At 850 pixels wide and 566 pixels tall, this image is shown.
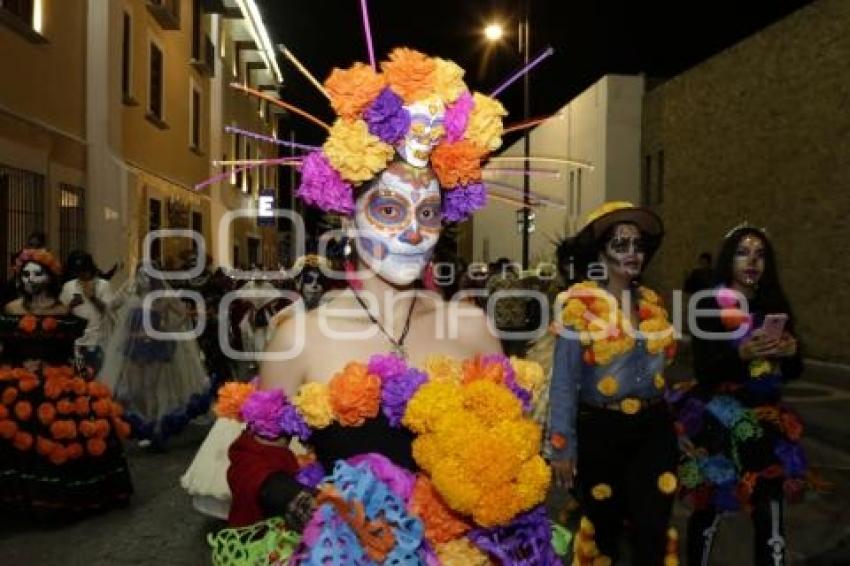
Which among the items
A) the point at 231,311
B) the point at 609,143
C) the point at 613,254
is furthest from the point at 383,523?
the point at 609,143

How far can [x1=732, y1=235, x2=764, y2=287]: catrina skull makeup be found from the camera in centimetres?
558

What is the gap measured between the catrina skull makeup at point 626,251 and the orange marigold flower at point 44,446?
14.5 feet

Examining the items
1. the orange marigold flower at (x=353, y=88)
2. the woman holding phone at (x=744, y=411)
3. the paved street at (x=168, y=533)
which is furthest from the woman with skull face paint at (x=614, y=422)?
the orange marigold flower at (x=353, y=88)

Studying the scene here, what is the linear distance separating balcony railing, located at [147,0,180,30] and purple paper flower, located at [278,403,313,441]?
1989 cm

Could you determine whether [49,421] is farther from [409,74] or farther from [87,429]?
[409,74]

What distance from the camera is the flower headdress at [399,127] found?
3.14m

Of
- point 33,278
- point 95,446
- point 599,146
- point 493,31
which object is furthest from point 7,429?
point 599,146

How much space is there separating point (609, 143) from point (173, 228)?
11433 mm

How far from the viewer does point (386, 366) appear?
2980mm

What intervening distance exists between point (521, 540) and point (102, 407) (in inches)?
221

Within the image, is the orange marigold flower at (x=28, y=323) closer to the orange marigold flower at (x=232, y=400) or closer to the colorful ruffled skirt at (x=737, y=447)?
the colorful ruffled skirt at (x=737, y=447)

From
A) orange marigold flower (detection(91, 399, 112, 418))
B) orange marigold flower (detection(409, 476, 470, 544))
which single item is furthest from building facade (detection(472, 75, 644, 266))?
orange marigold flower (detection(409, 476, 470, 544))

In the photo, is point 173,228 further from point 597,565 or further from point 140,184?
point 597,565

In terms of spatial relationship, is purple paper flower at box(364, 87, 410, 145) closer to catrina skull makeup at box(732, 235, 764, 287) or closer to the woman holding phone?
the woman holding phone
